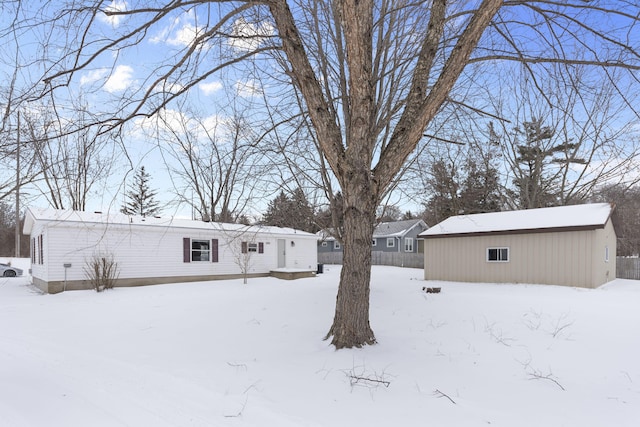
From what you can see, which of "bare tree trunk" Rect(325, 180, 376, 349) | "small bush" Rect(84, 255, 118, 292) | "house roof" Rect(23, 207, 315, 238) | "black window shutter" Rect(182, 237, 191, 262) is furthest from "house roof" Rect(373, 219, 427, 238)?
"bare tree trunk" Rect(325, 180, 376, 349)

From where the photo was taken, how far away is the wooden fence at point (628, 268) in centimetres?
1750

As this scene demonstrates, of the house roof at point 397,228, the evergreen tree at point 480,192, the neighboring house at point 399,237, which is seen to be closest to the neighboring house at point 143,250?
the evergreen tree at point 480,192

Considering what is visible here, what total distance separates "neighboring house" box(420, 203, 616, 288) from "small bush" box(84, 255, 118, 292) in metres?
13.9

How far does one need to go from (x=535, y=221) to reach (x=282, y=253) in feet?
42.3

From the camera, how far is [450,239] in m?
16.8

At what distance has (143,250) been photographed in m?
15.0

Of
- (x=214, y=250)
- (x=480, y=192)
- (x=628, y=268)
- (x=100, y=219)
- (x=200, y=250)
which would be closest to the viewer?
(x=100, y=219)

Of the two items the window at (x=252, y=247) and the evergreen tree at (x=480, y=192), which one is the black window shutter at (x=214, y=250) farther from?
the evergreen tree at (x=480, y=192)

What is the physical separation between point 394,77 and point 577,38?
311 cm

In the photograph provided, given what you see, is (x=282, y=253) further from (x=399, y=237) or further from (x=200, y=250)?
(x=399, y=237)

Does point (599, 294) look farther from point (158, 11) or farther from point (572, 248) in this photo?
→ point (158, 11)

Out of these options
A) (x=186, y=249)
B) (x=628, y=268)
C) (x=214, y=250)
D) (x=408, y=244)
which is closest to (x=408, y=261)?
(x=408, y=244)

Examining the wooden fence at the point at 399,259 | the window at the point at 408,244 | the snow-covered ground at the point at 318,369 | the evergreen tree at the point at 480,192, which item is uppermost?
the evergreen tree at the point at 480,192

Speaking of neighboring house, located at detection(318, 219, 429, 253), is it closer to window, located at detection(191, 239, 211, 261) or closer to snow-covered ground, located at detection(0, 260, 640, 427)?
window, located at detection(191, 239, 211, 261)
